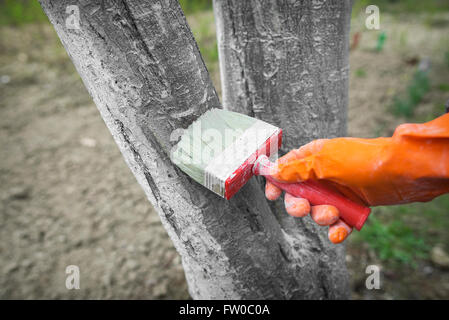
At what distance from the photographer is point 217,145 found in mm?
849

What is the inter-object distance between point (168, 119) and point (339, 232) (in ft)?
2.06

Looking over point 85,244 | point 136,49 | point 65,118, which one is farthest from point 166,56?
point 65,118

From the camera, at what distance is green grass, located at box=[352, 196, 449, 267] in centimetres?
188

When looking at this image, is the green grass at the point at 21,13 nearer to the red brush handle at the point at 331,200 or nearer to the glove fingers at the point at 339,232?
the red brush handle at the point at 331,200

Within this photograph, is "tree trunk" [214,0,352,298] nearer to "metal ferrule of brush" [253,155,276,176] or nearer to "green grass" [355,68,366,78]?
"metal ferrule of brush" [253,155,276,176]

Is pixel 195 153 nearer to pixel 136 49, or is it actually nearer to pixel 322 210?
pixel 136 49

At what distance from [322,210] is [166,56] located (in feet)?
2.12

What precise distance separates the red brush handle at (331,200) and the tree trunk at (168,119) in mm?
161

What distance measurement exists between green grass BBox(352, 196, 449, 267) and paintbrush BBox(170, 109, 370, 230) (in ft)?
4.12

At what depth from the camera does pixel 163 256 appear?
1.96m

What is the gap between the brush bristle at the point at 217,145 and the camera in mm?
793
